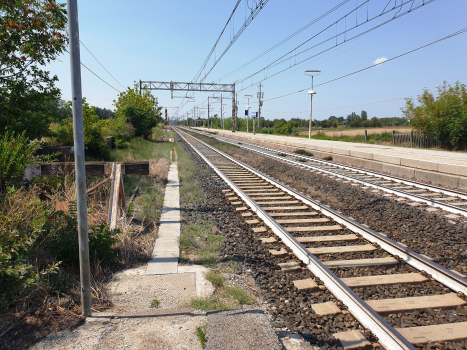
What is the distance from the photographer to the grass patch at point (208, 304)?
3.54 meters

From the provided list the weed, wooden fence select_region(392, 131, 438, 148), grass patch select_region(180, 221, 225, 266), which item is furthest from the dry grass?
wooden fence select_region(392, 131, 438, 148)

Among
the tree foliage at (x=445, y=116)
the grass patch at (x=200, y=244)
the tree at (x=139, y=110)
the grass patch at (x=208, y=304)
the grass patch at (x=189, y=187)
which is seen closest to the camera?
the grass patch at (x=208, y=304)

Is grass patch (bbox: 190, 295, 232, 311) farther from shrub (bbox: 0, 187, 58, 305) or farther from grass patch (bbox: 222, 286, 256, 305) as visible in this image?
shrub (bbox: 0, 187, 58, 305)

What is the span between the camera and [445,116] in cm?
2538

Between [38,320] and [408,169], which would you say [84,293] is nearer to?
[38,320]

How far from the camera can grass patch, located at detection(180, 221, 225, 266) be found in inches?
198

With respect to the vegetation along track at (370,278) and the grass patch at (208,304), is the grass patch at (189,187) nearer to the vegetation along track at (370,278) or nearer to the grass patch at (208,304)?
the vegetation along track at (370,278)

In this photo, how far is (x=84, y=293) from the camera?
329 centimetres

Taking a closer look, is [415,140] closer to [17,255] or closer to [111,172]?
[111,172]

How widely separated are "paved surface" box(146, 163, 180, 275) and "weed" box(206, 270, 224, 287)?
0.50 meters

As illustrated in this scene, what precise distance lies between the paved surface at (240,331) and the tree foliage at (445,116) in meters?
26.2

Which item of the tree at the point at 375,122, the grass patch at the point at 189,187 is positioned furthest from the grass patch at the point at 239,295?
the tree at the point at 375,122

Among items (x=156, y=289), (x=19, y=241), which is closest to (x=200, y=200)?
(x=156, y=289)

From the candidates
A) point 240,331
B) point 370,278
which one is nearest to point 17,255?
point 240,331
